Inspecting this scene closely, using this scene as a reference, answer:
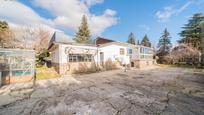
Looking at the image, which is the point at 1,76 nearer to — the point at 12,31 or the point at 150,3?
the point at 12,31

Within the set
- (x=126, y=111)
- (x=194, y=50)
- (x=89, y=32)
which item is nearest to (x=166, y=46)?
(x=194, y=50)

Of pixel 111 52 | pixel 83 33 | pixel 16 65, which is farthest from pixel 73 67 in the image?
pixel 83 33

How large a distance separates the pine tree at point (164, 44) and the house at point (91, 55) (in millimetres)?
12146

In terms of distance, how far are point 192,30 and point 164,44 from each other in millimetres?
7077

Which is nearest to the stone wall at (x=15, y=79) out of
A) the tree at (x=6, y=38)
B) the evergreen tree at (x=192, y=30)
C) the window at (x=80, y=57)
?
the window at (x=80, y=57)

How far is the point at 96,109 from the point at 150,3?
13502 mm

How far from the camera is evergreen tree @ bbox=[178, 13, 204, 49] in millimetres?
21703

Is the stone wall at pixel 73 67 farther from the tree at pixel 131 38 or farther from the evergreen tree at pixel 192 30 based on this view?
the tree at pixel 131 38

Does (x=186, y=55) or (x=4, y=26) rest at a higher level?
(x=4, y=26)

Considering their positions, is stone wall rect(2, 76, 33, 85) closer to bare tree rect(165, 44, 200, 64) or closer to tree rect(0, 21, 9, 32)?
tree rect(0, 21, 9, 32)

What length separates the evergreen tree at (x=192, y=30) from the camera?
854 inches

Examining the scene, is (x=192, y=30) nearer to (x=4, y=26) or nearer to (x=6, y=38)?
(x=6, y=38)

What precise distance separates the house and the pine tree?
12.1 meters

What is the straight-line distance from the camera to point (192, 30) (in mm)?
22641
